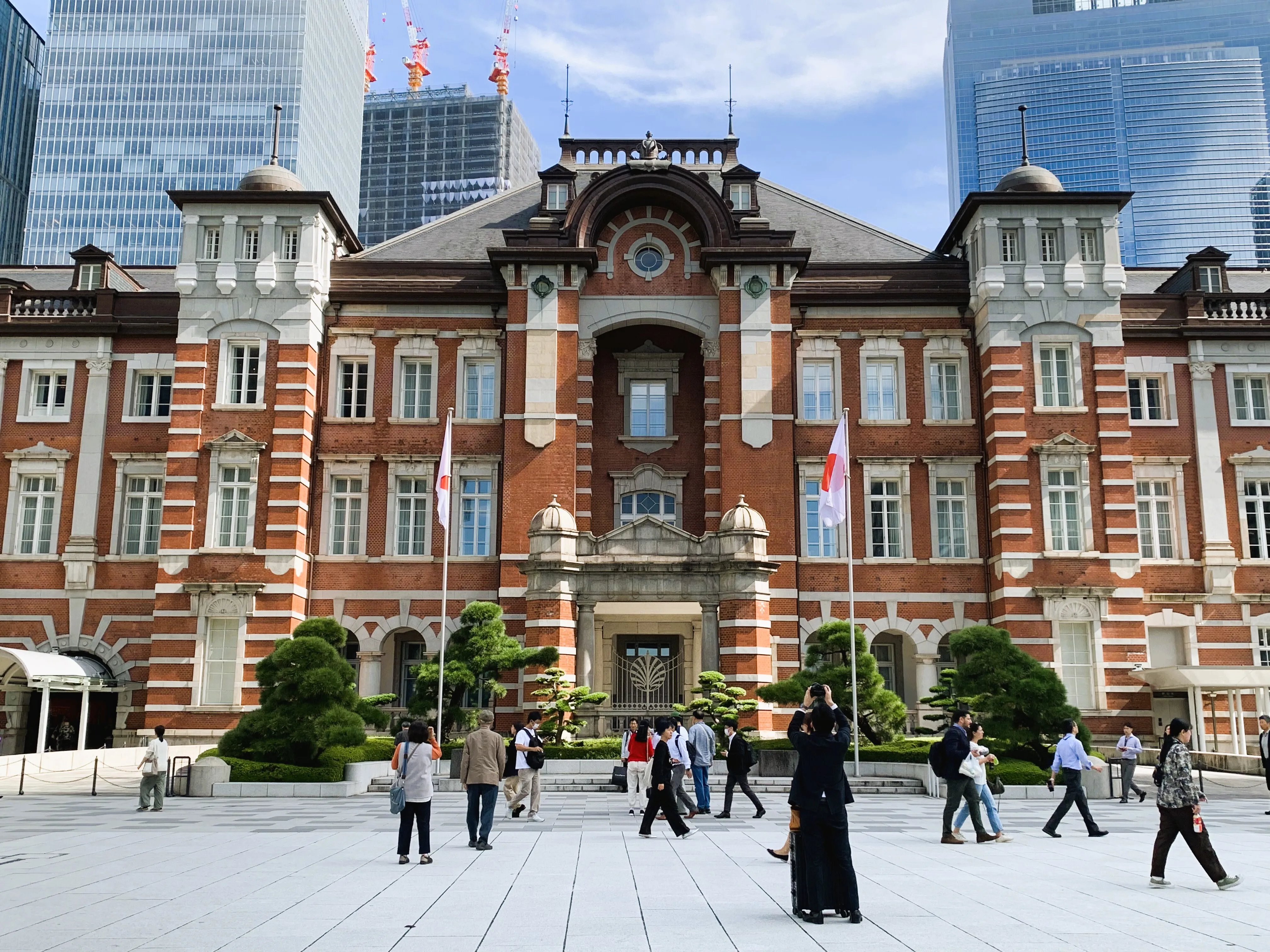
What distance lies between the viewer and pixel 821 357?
36.2 meters

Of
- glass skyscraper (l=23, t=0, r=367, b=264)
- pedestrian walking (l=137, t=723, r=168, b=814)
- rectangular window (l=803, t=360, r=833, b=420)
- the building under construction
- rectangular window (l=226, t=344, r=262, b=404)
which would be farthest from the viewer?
the building under construction

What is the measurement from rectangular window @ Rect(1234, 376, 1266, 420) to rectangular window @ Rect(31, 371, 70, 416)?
34606 millimetres

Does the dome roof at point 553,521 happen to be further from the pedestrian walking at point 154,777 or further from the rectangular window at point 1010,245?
the rectangular window at point 1010,245

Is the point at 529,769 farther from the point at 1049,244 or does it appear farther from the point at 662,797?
the point at 1049,244

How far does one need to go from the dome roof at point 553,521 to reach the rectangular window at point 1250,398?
1997cm

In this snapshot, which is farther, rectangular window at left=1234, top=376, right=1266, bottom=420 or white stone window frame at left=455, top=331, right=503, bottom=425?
rectangular window at left=1234, top=376, right=1266, bottom=420

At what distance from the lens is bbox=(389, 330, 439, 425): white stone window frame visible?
3600 centimetres

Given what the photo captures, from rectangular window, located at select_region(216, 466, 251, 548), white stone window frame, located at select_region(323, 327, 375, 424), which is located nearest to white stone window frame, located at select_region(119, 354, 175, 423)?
rectangular window, located at select_region(216, 466, 251, 548)

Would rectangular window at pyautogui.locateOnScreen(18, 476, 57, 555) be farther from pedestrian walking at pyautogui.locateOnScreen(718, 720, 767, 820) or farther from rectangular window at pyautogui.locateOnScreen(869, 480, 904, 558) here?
pedestrian walking at pyautogui.locateOnScreen(718, 720, 767, 820)

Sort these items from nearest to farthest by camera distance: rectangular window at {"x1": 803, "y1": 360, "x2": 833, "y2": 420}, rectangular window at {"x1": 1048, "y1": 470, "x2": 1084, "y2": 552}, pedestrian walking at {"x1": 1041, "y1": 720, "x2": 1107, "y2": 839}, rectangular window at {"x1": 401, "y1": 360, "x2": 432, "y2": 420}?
pedestrian walking at {"x1": 1041, "y1": 720, "x2": 1107, "y2": 839}, rectangular window at {"x1": 1048, "y1": 470, "x2": 1084, "y2": 552}, rectangular window at {"x1": 803, "y1": 360, "x2": 833, "y2": 420}, rectangular window at {"x1": 401, "y1": 360, "x2": 432, "y2": 420}

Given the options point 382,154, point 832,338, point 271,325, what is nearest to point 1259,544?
point 832,338

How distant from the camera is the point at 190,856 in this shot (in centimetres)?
1457

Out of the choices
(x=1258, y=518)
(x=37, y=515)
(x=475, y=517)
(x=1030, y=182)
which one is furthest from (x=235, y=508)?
(x=1258, y=518)

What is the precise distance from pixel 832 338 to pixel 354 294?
14117 millimetres
